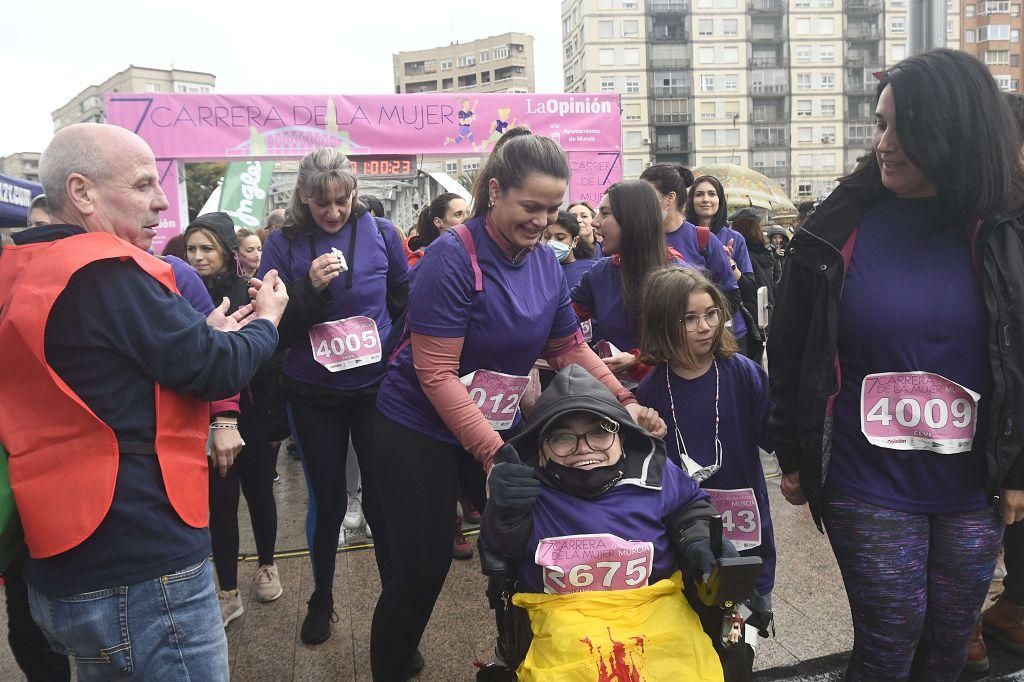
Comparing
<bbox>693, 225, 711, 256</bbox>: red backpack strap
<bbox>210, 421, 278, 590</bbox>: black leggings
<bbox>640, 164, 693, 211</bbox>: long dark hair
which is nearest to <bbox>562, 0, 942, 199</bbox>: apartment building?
<bbox>640, 164, 693, 211</bbox>: long dark hair

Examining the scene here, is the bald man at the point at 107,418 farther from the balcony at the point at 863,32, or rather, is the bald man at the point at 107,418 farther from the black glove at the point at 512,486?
the balcony at the point at 863,32

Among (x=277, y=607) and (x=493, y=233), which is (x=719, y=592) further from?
(x=277, y=607)

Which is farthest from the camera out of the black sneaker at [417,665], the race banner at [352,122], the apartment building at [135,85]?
the apartment building at [135,85]

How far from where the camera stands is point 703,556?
2066mm

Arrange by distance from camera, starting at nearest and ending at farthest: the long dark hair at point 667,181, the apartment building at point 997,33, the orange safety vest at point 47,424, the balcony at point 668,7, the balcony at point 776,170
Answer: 1. the orange safety vest at point 47,424
2. the long dark hair at point 667,181
3. the apartment building at point 997,33
4. the balcony at point 776,170
5. the balcony at point 668,7

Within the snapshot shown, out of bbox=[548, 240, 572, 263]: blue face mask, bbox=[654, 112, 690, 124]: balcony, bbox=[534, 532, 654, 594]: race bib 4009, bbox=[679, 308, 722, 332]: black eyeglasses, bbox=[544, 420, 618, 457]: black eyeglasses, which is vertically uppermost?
bbox=[654, 112, 690, 124]: balcony

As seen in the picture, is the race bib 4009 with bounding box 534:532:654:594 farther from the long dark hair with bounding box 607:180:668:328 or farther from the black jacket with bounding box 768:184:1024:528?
the long dark hair with bounding box 607:180:668:328

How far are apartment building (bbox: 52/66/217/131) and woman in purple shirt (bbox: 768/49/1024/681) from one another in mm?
101754

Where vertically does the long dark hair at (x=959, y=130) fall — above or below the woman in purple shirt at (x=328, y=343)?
above

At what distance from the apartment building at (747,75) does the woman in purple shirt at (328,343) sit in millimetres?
65968

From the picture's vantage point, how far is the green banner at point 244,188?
36.5 feet

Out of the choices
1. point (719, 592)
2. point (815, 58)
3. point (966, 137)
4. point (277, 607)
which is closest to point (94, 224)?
point (719, 592)

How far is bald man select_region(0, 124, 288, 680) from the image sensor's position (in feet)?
5.44

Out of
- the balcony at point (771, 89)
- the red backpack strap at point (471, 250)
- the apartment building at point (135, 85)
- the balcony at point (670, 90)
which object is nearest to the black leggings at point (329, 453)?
the red backpack strap at point (471, 250)
